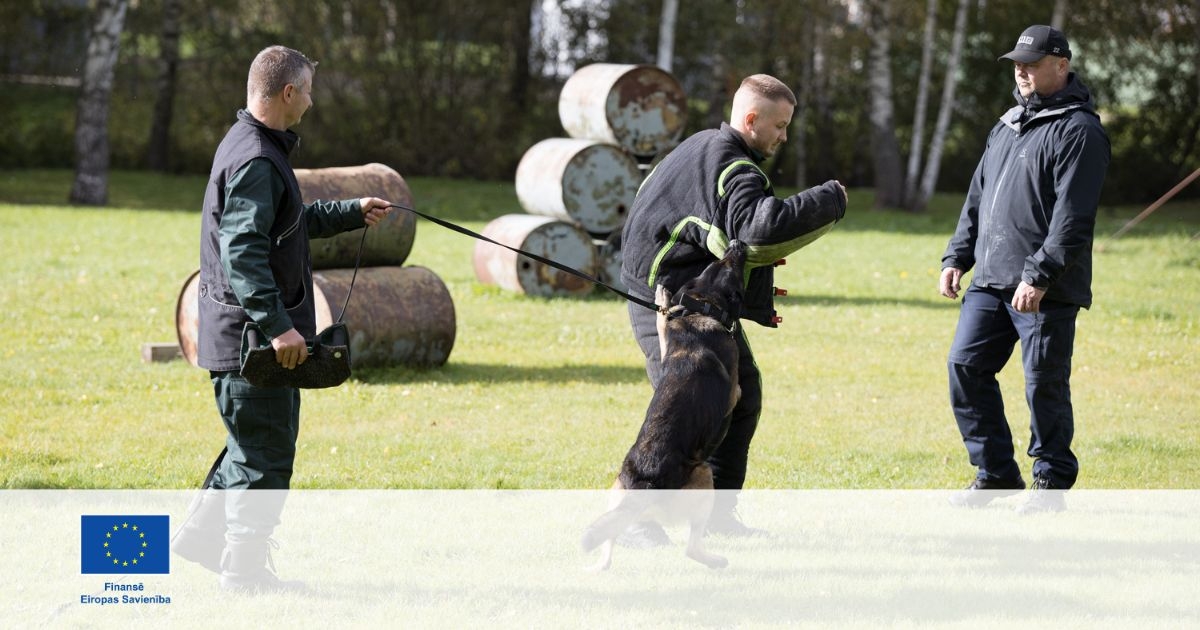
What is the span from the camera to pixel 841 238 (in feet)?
67.6

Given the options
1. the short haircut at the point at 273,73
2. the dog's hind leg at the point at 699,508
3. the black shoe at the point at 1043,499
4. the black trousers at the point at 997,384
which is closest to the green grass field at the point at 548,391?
the black trousers at the point at 997,384

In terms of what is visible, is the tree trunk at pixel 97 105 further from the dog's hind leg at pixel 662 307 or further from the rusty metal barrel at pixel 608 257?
the dog's hind leg at pixel 662 307

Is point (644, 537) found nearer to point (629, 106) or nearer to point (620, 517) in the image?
point (620, 517)

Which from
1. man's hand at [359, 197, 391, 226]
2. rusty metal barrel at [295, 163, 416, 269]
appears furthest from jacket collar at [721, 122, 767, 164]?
rusty metal barrel at [295, 163, 416, 269]

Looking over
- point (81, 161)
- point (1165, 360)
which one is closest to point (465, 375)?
point (1165, 360)

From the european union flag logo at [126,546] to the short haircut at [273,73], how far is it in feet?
5.63

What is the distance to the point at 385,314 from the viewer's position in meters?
9.11

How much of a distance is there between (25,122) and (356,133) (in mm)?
6773

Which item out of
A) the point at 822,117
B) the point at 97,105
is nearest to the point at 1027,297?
the point at 97,105

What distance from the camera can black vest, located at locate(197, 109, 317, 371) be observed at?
4.46 metres

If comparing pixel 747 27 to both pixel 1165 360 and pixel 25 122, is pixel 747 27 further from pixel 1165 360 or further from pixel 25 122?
pixel 1165 360

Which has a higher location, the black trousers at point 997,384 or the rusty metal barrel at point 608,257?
the black trousers at point 997,384

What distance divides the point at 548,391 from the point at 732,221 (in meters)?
4.42

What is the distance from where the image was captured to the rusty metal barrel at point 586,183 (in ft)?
43.0
